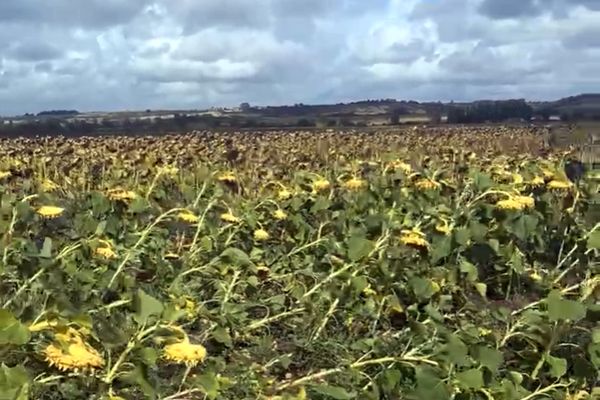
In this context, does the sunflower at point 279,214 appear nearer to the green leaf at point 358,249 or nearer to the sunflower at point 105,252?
the green leaf at point 358,249

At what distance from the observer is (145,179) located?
8.68m

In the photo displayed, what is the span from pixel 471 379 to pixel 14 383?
156 centimetres

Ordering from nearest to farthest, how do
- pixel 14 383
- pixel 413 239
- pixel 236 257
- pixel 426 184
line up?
pixel 14 383 < pixel 413 239 < pixel 236 257 < pixel 426 184

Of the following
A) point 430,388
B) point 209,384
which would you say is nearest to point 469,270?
point 430,388

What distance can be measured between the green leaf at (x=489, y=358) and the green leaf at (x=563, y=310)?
366mm

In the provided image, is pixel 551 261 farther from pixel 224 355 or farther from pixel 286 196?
pixel 224 355

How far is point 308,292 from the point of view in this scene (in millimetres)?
4090

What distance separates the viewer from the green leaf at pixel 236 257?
4.15m

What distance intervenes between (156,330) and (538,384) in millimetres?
1755

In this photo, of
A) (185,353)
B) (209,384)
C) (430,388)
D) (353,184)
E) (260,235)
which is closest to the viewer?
(185,353)

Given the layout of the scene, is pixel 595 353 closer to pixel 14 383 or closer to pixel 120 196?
pixel 120 196

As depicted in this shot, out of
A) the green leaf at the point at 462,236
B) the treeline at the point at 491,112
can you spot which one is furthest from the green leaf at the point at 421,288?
the treeline at the point at 491,112

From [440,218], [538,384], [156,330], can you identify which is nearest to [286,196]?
[440,218]

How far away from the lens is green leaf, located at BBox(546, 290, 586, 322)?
11.1 feet
